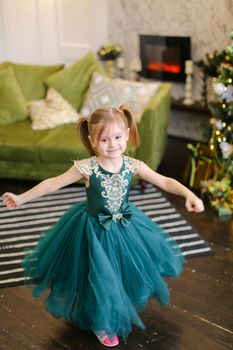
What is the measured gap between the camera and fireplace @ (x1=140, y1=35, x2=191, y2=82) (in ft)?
16.0

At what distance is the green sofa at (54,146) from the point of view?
363 centimetres

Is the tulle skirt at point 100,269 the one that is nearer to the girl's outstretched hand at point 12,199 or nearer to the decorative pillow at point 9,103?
the girl's outstretched hand at point 12,199

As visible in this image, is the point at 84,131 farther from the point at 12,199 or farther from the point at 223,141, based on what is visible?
the point at 223,141

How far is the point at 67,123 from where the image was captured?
4.09 metres

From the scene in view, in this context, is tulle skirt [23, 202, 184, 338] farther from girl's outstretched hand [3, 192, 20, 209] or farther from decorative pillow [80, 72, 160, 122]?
decorative pillow [80, 72, 160, 122]

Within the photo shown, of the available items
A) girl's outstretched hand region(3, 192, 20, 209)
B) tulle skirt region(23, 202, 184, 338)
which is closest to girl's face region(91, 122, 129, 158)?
tulle skirt region(23, 202, 184, 338)

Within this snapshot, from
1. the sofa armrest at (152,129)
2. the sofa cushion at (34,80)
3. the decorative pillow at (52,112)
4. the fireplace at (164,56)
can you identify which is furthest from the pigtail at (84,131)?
the fireplace at (164,56)

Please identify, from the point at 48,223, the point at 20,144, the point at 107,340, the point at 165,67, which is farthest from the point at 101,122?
the point at 165,67

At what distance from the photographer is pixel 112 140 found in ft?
6.56

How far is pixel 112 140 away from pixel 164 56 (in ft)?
10.7

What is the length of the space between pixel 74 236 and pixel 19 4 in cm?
409

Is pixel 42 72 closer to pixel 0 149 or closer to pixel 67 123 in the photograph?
pixel 67 123

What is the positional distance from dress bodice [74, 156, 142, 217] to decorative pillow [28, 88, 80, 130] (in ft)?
6.58

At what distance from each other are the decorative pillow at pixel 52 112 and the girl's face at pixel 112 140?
207 cm
